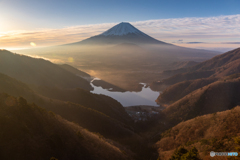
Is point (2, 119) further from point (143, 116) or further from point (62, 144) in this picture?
point (143, 116)

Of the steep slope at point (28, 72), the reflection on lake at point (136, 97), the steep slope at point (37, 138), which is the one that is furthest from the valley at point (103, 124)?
the reflection on lake at point (136, 97)

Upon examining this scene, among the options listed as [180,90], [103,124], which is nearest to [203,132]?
[103,124]

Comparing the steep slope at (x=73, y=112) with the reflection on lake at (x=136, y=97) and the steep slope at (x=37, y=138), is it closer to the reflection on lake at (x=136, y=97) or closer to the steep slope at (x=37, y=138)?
→ the steep slope at (x=37, y=138)

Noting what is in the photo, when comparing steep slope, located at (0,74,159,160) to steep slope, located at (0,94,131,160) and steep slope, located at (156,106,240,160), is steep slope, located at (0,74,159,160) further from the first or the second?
steep slope, located at (0,94,131,160)

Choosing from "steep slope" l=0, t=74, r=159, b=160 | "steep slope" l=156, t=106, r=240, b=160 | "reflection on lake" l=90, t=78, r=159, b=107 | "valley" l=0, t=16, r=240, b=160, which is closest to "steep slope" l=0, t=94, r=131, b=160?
"valley" l=0, t=16, r=240, b=160

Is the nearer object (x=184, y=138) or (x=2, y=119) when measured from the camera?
(x=2, y=119)

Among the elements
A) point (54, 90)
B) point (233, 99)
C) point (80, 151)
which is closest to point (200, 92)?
point (233, 99)
